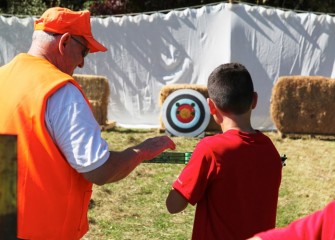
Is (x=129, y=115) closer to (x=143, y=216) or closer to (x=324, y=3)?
(x=143, y=216)

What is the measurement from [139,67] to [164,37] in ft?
2.14

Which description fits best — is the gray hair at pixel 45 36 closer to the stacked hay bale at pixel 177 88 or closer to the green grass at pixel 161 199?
the green grass at pixel 161 199

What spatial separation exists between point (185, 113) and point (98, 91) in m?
1.54

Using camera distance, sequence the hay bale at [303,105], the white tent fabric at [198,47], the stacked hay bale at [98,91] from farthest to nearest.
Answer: the white tent fabric at [198,47]
the stacked hay bale at [98,91]
the hay bale at [303,105]

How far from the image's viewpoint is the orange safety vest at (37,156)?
1914 mm

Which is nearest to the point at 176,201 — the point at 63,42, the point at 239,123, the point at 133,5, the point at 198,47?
the point at 239,123

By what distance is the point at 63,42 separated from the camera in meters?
2.09

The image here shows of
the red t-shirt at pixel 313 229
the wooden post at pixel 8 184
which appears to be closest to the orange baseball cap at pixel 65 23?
the wooden post at pixel 8 184

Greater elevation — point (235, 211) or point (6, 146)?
point (6, 146)

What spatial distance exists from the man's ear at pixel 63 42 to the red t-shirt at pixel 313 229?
1.06 metres

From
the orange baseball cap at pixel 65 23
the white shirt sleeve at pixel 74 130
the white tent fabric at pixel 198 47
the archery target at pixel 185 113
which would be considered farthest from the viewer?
the white tent fabric at pixel 198 47

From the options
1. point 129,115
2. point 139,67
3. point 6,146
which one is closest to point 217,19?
point 139,67

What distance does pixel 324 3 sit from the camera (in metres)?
13.7

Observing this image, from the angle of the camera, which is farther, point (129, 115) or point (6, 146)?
point (129, 115)
